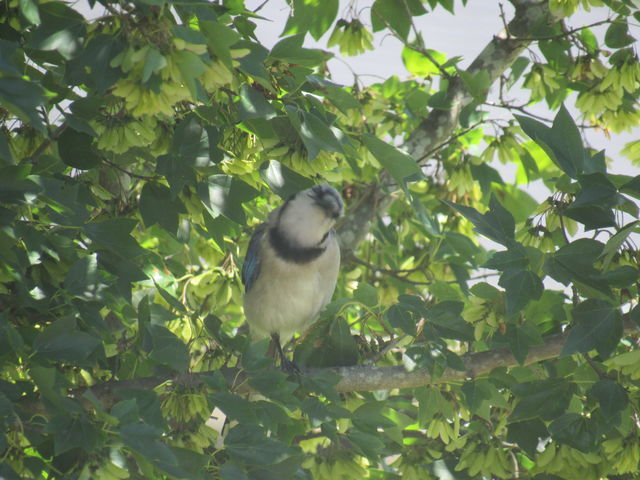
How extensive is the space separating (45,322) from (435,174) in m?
2.14

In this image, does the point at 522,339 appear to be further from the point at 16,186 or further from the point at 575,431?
the point at 16,186

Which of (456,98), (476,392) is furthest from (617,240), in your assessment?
(456,98)

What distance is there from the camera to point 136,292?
2441mm

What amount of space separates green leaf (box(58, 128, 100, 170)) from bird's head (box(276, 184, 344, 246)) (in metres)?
1.03

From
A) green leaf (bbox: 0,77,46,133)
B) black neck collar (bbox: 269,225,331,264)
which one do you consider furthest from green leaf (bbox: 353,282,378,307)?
green leaf (bbox: 0,77,46,133)

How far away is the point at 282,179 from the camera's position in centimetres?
199

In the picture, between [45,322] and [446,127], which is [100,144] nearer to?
[45,322]

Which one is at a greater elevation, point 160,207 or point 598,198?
point 598,198

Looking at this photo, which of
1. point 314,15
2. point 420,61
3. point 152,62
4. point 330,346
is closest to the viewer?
point 152,62

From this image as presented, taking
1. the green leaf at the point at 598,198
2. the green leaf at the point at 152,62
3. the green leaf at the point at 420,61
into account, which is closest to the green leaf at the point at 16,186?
the green leaf at the point at 152,62

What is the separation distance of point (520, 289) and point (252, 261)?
1564mm

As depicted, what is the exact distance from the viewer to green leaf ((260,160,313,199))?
6.45 ft

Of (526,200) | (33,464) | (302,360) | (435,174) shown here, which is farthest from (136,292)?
(526,200)

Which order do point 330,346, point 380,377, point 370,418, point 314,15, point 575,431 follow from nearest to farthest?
point 575,431 → point 370,418 → point 380,377 → point 330,346 → point 314,15
